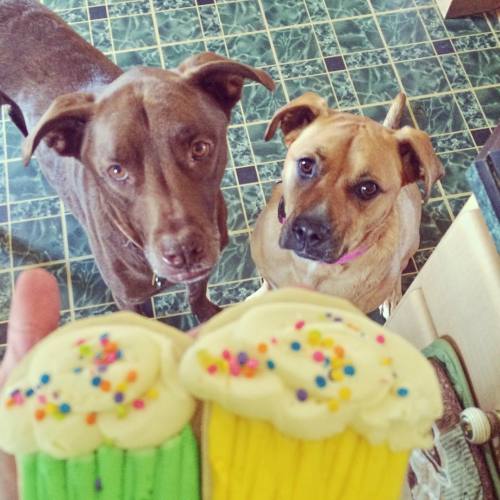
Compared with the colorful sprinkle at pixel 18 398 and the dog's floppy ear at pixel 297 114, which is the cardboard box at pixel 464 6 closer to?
the dog's floppy ear at pixel 297 114

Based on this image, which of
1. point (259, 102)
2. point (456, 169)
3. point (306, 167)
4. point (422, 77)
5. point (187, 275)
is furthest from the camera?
point (422, 77)

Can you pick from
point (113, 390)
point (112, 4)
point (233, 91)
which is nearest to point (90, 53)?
point (233, 91)

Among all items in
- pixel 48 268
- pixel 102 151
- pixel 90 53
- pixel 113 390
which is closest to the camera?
pixel 113 390

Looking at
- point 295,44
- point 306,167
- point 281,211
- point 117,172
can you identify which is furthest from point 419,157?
point 295,44

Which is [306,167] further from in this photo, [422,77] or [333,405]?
[422,77]

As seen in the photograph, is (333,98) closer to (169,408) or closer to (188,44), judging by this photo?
(188,44)
